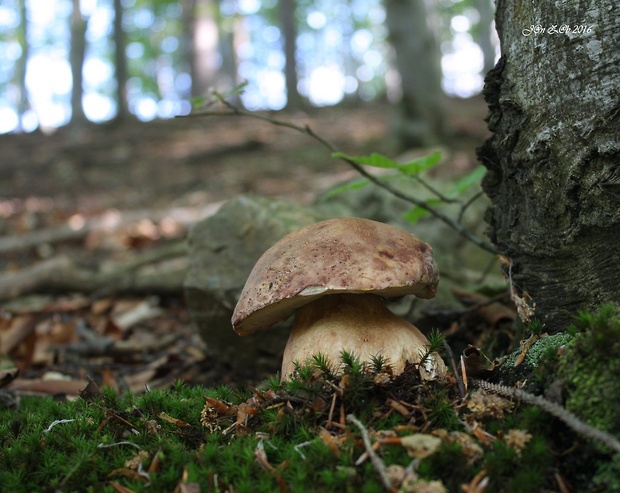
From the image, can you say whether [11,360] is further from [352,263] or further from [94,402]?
[352,263]

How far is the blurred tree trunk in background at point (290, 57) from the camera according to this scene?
1641 centimetres

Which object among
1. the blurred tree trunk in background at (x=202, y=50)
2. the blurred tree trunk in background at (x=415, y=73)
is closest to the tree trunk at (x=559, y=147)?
the blurred tree trunk in background at (x=415, y=73)

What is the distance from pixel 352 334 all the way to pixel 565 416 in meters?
0.78

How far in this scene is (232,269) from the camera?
3471 millimetres

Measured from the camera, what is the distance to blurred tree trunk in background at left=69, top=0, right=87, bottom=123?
40.8 ft

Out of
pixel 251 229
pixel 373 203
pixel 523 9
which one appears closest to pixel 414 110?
pixel 373 203

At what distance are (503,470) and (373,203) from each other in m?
3.81

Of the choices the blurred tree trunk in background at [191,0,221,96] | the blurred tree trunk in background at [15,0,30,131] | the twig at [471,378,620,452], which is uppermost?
the blurred tree trunk in background at [15,0,30,131]

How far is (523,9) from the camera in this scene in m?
2.12

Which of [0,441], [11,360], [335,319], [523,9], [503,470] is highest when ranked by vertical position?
[523,9]

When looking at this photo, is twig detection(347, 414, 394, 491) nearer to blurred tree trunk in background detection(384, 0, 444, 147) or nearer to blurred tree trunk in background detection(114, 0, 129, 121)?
blurred tree trunk in background detection(384, 0, 444, 147)

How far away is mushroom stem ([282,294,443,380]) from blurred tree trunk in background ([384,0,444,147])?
723 centimetres

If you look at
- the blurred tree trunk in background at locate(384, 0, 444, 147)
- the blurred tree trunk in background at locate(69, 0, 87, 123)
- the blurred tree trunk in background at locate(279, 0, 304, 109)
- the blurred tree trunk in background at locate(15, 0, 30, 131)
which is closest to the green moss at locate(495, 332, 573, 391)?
the blurred tree trunk in background at locate(384, 0, 444, 147)

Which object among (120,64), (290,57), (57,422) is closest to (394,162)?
(57,422)
